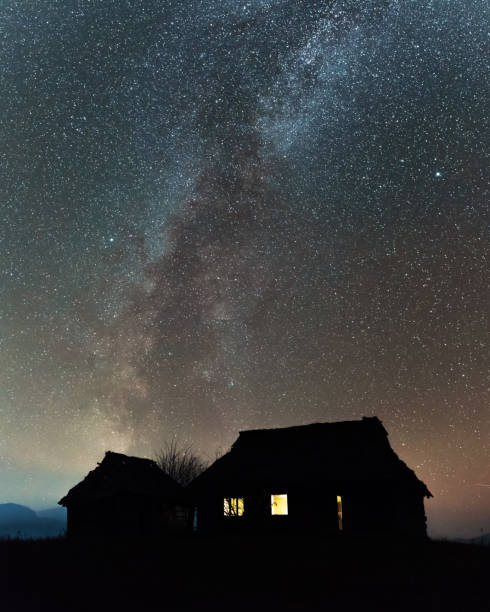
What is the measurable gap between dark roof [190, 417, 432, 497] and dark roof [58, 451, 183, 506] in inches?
260

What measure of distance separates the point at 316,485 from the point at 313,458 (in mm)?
2171

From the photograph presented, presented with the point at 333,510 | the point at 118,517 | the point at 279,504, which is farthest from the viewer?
the point at 118,517

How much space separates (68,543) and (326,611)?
1462 cm

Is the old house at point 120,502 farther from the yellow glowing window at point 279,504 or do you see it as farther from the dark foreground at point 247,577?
the dark foreground at point 247,577

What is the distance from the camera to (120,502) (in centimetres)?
3434

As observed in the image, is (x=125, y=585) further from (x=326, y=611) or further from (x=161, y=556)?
(x=326, y=611)

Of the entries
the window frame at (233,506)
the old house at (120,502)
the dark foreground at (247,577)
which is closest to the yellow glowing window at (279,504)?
the window frame at (233,506)

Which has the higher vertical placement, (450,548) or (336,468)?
(336,468)

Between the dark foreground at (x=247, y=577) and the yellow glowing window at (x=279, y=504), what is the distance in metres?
5.17

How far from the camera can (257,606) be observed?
14586 mm

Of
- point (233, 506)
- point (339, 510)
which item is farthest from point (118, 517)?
point (339, 510)

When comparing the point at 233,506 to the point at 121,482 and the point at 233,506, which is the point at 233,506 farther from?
the point at 121,482

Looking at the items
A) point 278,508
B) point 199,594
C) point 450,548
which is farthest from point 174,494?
point 199,594

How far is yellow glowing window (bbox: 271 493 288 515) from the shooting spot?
28.5 m
